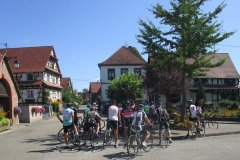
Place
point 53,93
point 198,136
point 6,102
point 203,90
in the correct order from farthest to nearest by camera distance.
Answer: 1. point 53,93
2. point 203,90
3. point 6,102
4. point 198,136

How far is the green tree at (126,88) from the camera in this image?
2036 inches

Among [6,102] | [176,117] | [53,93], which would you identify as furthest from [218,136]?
[53,93]

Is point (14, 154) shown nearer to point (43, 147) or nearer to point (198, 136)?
point (43, 147)

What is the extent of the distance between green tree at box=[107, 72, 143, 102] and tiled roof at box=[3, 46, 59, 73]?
10.8 meters

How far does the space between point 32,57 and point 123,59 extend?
15582mm

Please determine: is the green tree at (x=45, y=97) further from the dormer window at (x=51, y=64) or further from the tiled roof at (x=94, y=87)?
the tiled roof at (x=94, y=87)

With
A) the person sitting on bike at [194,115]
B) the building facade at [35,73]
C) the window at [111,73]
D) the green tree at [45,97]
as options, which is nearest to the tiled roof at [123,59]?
the window at [111,73]

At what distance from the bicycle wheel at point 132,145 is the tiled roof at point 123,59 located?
51586 mm

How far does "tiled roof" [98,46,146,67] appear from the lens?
67.3 m

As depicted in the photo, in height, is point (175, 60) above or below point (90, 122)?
above

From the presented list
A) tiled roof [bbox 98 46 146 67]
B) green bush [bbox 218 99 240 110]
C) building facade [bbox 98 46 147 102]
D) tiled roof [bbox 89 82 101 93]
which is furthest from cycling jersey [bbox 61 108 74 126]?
tiled roof [bbox 89 82 101 93]

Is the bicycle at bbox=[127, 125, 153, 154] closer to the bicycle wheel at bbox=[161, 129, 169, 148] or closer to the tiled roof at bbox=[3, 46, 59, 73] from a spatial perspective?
the bicycle wheel at bbox=[161, 129, 169, 148]

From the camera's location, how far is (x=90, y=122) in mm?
17516

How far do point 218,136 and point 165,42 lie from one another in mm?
6794
